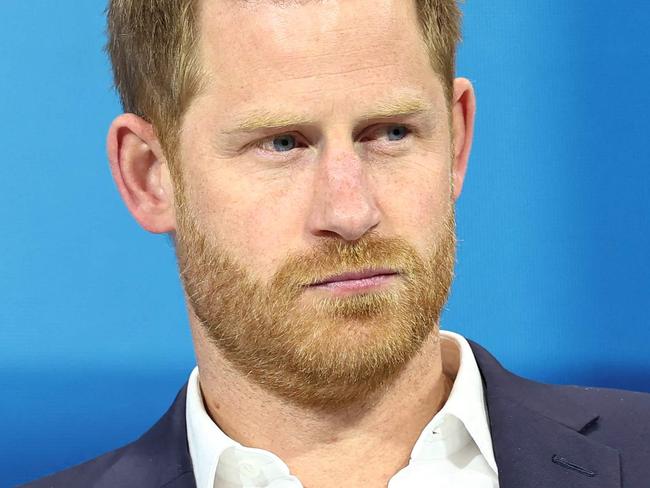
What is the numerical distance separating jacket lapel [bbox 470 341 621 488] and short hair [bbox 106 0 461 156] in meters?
0.51

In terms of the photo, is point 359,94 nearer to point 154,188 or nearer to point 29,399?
point 154,188

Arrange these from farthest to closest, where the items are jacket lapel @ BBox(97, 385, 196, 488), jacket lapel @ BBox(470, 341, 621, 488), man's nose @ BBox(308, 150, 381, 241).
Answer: jacket lapel @ BBox(97, 385, 196, 488) → jacket lapel @ BBox(470, 341, 621, 488) → man's nose @ BBox(308, 150, 381, 241)

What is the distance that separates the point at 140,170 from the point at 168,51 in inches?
8.6

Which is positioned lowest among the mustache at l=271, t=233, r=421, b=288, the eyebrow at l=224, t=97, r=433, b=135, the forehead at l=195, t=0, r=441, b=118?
the mustache at l=271, t=233, r=421, b=288

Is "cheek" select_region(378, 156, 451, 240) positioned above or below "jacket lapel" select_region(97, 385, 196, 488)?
above

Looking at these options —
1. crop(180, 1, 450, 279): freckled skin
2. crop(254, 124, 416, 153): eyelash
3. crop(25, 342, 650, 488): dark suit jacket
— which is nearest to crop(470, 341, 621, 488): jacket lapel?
crop(25, 342, 650, 488): dark suit jacket

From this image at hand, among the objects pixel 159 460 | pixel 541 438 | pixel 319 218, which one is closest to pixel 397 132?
pixel 319 218

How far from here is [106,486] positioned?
231 centimetres

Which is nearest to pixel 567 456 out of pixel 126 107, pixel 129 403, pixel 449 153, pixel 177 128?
pixel 449 153

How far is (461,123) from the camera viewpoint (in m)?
2.40

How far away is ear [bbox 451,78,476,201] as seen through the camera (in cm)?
237

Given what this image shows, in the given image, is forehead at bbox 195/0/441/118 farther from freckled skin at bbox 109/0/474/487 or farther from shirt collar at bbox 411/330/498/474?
shirt collar at bbox 411/330/498/474

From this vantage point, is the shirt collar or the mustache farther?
the shirt collar

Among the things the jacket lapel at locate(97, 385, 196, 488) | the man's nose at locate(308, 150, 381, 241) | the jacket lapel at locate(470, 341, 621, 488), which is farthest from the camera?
the jacket lapel at locate(97, 385, 196, 488)
